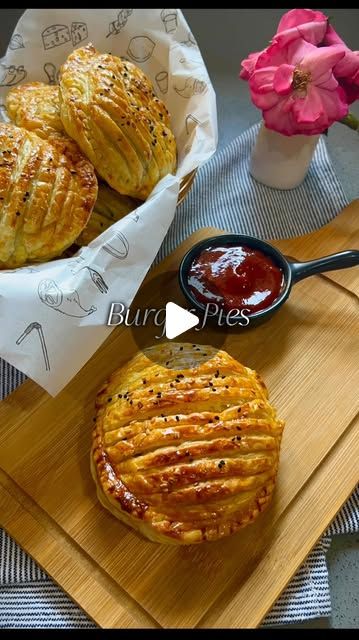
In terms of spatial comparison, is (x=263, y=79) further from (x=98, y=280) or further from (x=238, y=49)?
(x=238, y=49)

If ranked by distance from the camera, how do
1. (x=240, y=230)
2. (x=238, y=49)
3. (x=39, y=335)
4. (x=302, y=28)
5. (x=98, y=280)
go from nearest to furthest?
(x=39, y=335) → (x=98, y=280) → (x=302, y=28) → (x=240, y=230) → (x=238, y=49)

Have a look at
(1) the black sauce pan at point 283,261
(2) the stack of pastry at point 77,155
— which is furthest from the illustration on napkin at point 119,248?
(1) the black sauce pan at point 283,261

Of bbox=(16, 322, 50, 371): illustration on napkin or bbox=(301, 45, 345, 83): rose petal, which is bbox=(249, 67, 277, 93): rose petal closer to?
bbox=(301, 45, 345, 83): rose petal

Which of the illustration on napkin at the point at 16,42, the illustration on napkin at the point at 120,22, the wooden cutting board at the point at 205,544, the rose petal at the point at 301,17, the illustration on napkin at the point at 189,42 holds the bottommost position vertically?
the wooden cutting board at the point at 205,544

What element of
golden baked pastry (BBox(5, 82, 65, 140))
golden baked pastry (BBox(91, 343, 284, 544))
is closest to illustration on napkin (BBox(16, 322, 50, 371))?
golden baked pastry (BBox(91, 343, 284, 544))

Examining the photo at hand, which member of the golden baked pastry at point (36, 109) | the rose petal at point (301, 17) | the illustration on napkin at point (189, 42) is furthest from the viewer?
the illustration on napkin at point (189, 42)

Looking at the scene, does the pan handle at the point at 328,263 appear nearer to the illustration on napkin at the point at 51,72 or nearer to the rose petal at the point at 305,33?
the rose petal at the point at 305,33

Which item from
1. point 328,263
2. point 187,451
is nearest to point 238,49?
point 328,263
